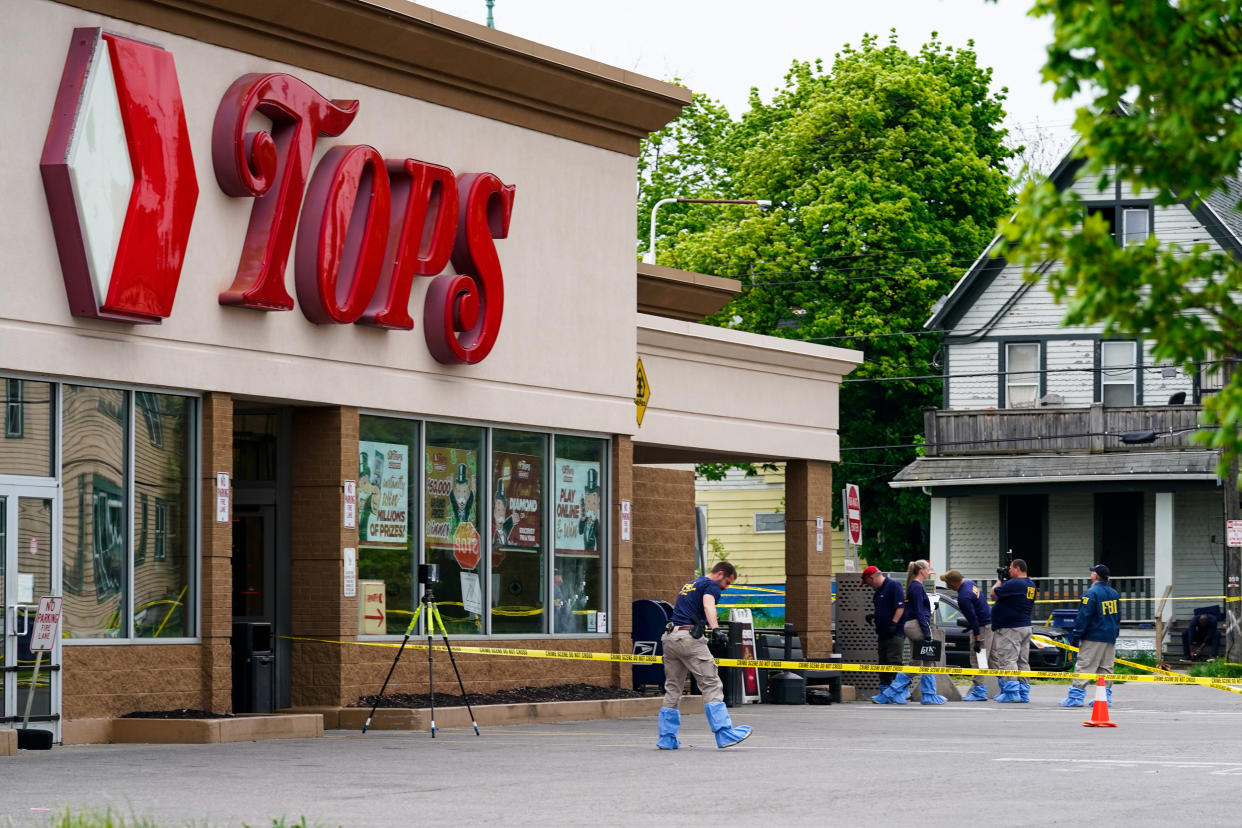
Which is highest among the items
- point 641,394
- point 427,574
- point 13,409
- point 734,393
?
point 734,393

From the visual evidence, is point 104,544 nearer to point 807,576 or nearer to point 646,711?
point 646,711

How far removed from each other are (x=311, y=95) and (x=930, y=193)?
34.0 m

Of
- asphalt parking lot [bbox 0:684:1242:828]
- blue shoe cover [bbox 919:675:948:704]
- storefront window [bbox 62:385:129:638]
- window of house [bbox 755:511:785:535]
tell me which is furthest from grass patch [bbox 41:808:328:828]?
window of house [bbox 755:511:785:535]

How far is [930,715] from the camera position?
83.3 ft

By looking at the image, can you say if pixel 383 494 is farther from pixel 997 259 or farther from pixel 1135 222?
pixel 1135 222

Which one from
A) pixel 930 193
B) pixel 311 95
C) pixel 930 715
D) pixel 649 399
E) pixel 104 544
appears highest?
pixel 930 193

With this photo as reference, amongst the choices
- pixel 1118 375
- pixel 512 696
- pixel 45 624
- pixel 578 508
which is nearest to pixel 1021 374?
pixel 1118 375

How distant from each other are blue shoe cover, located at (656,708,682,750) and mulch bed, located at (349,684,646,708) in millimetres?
3747

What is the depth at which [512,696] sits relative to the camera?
915 inches

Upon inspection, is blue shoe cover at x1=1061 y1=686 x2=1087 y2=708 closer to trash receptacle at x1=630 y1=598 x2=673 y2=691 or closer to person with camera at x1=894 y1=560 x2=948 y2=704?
person with camera at x1=894 y1=560 x2=948 y2=704

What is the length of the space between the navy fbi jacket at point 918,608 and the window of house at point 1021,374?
2187 centimetres

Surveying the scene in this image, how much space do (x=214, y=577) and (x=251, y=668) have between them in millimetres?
1492

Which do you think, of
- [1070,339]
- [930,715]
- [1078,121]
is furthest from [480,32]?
[1070,339]

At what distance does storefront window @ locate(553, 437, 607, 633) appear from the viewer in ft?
81.7
